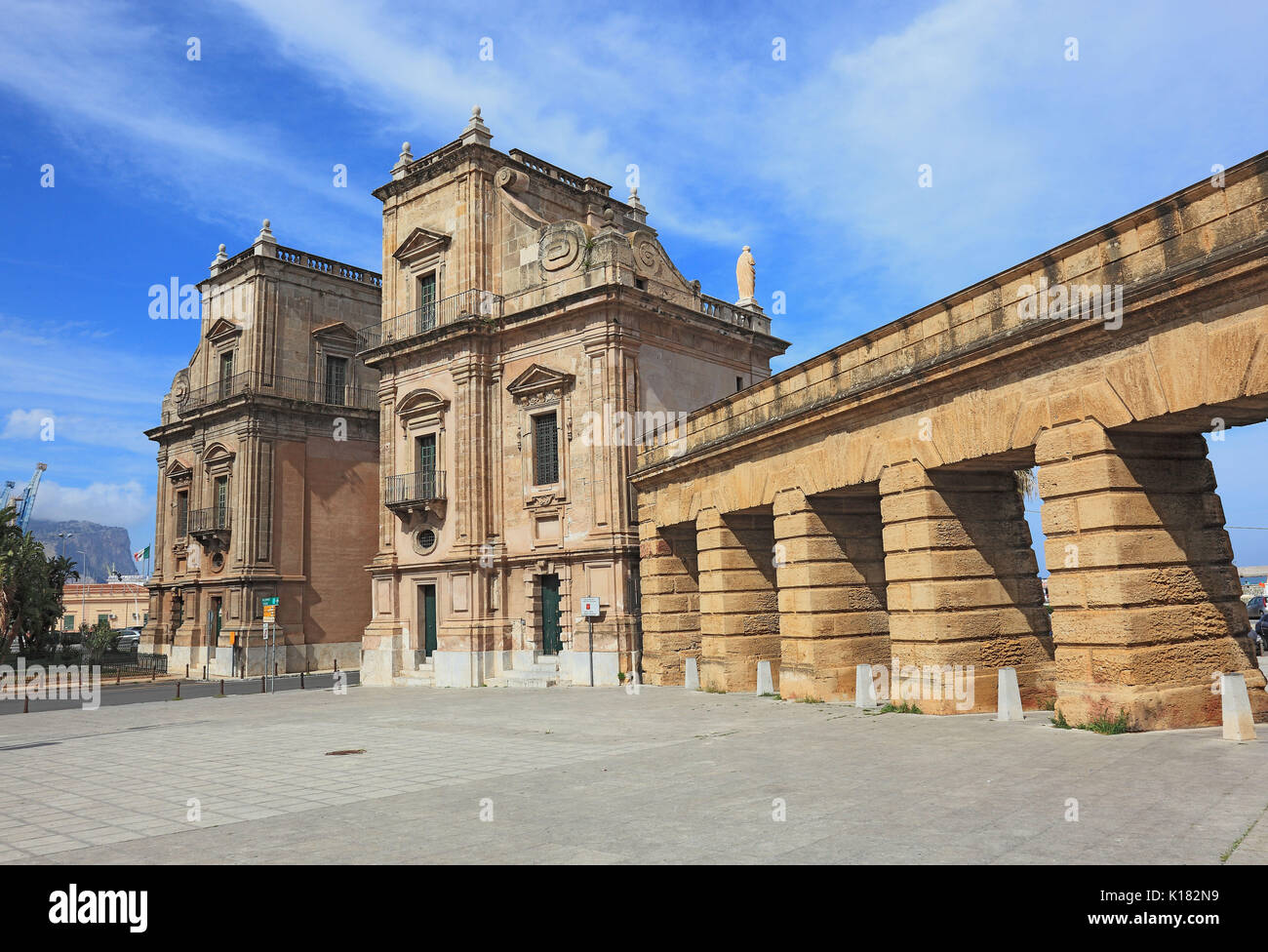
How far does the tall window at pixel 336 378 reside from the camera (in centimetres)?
4503

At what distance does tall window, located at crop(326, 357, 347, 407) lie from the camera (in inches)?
1773

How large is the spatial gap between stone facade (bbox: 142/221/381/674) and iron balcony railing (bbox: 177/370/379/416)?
0.07 m

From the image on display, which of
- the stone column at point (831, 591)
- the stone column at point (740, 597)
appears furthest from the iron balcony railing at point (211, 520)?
the stone column at point (831, 591)

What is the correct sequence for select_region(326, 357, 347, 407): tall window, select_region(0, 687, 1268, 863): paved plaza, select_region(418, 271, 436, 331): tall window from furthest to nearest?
select_region(326, 357, 347, 407): tall window → select_region(418, 271, 436, 331): tall window → select_region(0, 687, 1268, 863): paved plaza

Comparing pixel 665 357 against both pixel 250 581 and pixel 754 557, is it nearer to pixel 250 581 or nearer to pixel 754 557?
pixel 754 557

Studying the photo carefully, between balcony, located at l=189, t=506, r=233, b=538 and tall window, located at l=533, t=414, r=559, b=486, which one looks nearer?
tall window, located at l=533, t=414, r=559, b=486

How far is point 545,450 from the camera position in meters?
30.1

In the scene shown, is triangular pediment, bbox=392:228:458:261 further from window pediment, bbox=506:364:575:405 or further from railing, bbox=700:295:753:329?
railing, bbox=700:295:753:329

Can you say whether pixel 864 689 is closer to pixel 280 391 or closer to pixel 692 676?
pixel 692 676

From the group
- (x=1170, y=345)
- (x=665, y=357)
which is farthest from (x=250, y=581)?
(x=1170, y=345)

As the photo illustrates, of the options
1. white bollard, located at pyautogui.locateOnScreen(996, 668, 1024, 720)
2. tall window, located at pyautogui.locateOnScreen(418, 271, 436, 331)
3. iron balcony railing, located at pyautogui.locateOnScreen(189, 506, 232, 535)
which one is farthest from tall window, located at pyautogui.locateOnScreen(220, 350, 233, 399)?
white bollard, located at pyautogui.locateOnScreen(996, 668, 1024, 720)

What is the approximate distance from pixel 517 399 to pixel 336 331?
18663mm
